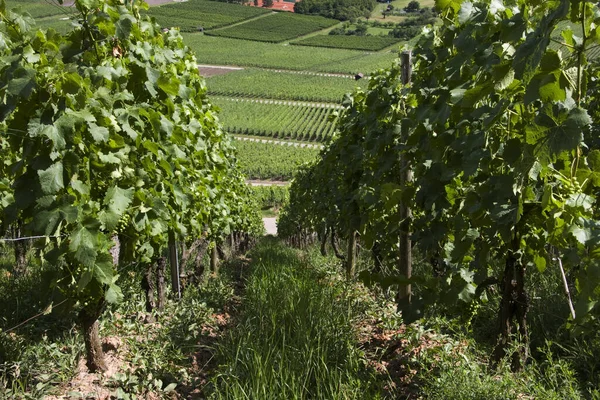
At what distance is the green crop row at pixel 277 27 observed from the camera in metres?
104

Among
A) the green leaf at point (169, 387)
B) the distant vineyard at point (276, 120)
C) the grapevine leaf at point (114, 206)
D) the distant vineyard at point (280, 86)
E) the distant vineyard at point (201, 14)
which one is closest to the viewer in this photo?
the grapevine leaf at point (114, 206)

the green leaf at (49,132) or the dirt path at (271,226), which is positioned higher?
the green leaf at (49,132)

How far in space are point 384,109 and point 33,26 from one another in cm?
278

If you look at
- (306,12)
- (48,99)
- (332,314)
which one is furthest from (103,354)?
(306,12)

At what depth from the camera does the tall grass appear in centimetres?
308

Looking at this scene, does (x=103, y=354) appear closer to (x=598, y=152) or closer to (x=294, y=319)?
(x=294, y=319)

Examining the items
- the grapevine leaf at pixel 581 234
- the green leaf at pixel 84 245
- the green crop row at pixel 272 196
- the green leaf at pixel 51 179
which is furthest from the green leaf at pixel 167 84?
the green crop row at pixel 272 196

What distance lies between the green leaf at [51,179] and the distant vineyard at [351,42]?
100 meters

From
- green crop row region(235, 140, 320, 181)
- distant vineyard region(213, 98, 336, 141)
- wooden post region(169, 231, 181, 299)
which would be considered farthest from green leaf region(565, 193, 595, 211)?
distant vineyard region(213, 98, 336, 141)

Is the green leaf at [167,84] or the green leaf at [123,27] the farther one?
Result: the green leaf at [167,84]

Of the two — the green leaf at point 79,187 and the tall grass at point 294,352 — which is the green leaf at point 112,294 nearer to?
the green leaf at point 79,187

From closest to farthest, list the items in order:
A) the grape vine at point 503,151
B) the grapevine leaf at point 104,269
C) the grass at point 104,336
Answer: the grape vine at point 503,151, the grapevine leaf at point 104,269, the grass at point 104,336

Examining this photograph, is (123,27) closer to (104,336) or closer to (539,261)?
(104,336)

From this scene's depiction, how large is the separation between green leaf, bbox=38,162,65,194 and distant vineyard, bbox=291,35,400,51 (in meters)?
100
